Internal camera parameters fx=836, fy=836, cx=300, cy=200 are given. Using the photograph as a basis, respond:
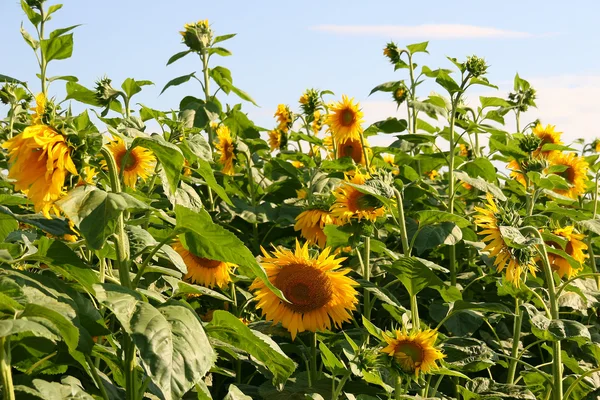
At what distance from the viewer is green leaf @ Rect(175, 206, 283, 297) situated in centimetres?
188

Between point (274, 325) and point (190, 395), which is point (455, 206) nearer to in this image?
point (274, 325)

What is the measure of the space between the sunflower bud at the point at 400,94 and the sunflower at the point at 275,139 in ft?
2.94

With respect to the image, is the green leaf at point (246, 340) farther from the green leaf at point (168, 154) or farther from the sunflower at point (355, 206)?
the sunflower at point (355, 206)

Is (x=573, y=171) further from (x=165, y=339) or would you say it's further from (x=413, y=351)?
(x=165, y=339)

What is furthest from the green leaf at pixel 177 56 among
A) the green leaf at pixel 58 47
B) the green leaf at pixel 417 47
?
the green leaf at pixel 417 47

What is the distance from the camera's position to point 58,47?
377 centimetres

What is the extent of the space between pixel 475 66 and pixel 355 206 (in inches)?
49.1

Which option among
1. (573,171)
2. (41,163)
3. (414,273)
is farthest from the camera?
(573,171)

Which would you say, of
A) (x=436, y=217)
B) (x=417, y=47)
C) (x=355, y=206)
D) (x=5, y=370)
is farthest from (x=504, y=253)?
(x=417, y=47)

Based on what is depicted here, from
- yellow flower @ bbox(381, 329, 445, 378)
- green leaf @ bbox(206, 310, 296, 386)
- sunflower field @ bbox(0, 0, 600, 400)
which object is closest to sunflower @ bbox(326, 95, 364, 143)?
sunflower field @ bbox(0, 0, 600, 400)

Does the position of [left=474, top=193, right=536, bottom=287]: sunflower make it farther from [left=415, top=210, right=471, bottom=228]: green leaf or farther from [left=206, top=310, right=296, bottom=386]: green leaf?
[left=206, top=310, right=296, bottom=386]: green leaf

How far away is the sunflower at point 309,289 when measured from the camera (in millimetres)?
2885

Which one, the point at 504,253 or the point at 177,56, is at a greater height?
the point at 177,56

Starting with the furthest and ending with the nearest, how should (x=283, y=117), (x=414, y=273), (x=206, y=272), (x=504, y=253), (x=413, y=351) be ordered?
(x=283, y=117) < (x=206, y=272) < (x=504, y=253) < (x=414, y=273) < (x=413, y=351)
